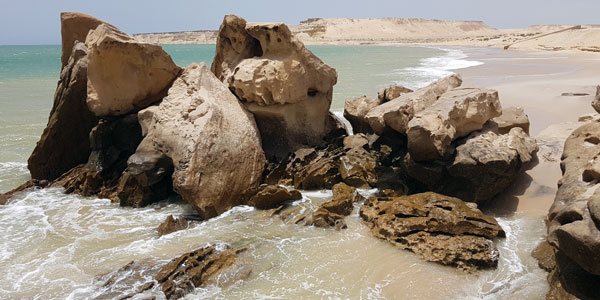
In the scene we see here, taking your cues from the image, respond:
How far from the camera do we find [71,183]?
301 inches

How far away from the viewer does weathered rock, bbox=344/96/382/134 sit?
8.31 meters

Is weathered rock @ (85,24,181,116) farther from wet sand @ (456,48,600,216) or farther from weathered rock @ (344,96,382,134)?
wet sand @ (456,48,600,216)

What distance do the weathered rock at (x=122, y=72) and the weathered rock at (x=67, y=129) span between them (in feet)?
1.85

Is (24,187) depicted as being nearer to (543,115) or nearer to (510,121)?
(510,121)

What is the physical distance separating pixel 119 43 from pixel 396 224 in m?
5.05

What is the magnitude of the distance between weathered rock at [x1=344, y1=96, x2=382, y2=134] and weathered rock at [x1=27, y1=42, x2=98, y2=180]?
458cm

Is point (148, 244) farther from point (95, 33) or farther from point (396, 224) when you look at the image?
point (95, 33)

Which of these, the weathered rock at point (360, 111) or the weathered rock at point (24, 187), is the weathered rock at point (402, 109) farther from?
the weathered rock at point (24, 187)

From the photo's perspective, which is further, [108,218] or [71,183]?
[71,183]

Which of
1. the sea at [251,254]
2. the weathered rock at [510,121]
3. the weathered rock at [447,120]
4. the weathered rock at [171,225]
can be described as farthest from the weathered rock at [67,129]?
the weathered rock at [510,121]

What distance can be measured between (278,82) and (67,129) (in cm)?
382

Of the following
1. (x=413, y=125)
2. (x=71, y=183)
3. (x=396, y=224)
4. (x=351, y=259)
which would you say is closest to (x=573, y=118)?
(x=413, y=125)

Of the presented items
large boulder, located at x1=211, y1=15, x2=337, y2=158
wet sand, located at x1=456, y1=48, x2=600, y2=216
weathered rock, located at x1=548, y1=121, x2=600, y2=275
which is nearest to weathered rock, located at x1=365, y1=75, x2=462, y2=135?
large boulder, located at x1=211, y1=15, x2=337, y2=158

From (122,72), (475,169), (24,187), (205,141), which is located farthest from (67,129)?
(475,169)
